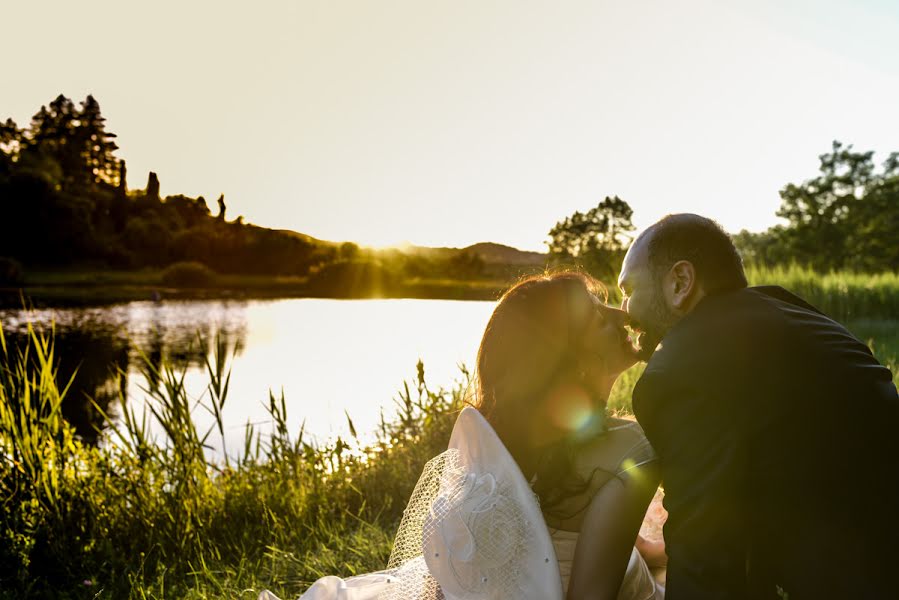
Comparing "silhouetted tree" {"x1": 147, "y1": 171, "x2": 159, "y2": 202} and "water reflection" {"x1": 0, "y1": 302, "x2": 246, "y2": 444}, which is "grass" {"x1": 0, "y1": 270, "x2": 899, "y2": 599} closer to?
"water reflection" {"x1": 0, "y1": 302, "x2": 246, "y2": 444}

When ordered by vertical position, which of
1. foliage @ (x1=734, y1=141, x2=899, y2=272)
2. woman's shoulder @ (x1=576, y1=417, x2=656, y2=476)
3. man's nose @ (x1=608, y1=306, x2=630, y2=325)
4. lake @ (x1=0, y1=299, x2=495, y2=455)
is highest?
foliage @ (x1=734, y1=141, x2=899, y2=272)

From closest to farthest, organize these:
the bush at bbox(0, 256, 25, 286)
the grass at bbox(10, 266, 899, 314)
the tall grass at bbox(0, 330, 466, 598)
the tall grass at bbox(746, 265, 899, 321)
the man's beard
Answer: the man's beard, the tall grass at bbox(0, 330, 466, 598), the tall grass at bbox(746, 265, 899, 321), the bush at bbox(0, 256, 25, 286), the grass at bbox(10, 266, 899, 314)

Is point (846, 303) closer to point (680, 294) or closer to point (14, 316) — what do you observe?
point (680, 294)

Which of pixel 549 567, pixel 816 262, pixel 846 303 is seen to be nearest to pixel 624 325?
pixel 549 567

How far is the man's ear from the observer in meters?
1.97

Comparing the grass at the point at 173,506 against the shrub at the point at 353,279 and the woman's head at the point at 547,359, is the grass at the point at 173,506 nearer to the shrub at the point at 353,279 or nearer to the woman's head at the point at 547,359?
the woman's head at the point at 547,359

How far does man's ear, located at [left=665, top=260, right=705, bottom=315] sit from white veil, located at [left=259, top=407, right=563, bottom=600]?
2.20 ft

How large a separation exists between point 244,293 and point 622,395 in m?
54.1

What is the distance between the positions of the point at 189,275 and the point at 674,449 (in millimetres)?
56073

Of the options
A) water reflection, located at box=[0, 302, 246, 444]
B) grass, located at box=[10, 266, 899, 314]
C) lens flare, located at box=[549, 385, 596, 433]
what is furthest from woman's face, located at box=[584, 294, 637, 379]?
grass, located at box=[10, 266, 899, 314]

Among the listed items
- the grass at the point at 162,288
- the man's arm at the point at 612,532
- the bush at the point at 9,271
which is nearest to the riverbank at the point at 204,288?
the grass at the point at 162,288

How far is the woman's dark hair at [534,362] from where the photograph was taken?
215 cm

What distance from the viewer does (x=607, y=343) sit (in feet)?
7.29

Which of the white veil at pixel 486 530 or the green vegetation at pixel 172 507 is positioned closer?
the white veil at pixel 486 530
